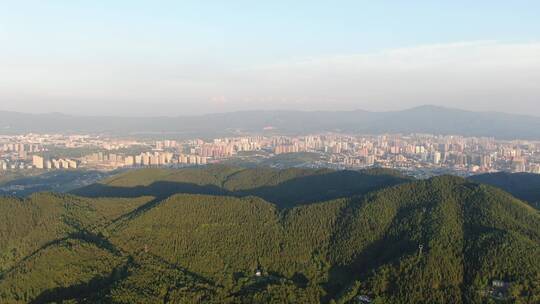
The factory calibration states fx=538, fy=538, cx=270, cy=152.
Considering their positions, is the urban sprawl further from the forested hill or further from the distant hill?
the forested hill

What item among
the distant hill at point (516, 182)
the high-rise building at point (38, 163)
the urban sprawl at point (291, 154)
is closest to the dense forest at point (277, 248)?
the distant hill at point (516, 182)

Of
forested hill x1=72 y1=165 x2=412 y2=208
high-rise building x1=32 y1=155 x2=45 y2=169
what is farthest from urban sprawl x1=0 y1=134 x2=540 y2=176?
forested hill x1=72 y1=165 x2=412 y2=208

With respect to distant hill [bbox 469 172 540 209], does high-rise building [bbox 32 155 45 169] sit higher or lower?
lower

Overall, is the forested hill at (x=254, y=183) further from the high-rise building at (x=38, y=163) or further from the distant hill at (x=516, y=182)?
the high-rise building at (x=38, y=163)

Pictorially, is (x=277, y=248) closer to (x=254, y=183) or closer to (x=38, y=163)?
(x=254, y=183)

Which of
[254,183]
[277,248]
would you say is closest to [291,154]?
[254,183]
